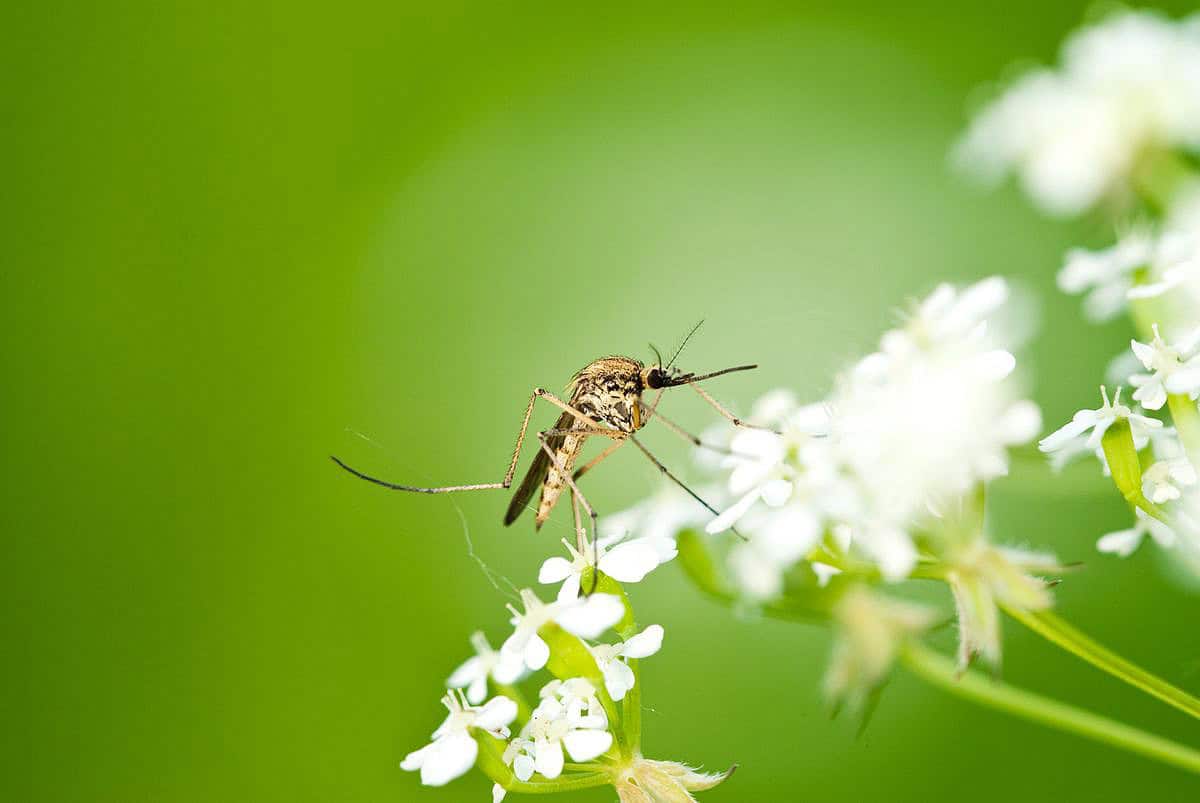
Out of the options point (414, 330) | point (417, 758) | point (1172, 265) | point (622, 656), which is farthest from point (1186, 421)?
point (414, 330)

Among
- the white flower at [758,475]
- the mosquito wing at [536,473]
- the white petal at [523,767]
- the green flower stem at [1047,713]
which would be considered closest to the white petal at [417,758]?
the white petal at [523,767]

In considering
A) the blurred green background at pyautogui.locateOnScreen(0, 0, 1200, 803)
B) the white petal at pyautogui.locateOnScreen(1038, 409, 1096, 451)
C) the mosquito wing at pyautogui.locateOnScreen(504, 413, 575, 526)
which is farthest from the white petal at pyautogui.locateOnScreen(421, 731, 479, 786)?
the blurred green background at pyautogui.locateOnScreen(0, 0, 1200, 803)

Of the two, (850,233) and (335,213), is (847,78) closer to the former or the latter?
(850,233)

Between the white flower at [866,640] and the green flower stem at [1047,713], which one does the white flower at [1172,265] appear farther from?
the white flower at [866,640]

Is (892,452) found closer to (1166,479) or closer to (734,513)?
(734,513)

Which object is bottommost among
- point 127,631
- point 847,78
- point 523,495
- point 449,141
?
point 127,631

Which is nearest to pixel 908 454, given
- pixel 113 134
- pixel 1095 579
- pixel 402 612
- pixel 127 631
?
pixel 1095 579

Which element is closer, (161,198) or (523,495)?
(523,495)
